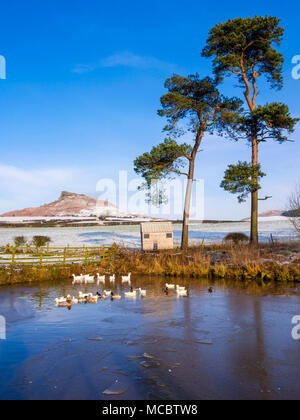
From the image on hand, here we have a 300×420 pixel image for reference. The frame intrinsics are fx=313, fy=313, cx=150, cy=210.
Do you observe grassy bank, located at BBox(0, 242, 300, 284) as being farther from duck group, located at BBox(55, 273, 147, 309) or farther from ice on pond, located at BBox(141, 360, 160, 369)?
ice on pond, located at BBox(141, 360, 160, 369)

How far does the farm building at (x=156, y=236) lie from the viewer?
101ft

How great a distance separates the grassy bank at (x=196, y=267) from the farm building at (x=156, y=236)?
6.41 metres

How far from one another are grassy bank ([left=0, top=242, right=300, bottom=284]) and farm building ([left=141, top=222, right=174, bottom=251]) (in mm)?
6406

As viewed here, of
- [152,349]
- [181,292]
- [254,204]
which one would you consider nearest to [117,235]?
[254,204]

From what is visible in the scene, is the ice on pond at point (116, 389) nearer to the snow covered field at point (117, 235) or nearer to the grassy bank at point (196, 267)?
the grassy bank at point (196, 267)

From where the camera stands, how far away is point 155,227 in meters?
31.3

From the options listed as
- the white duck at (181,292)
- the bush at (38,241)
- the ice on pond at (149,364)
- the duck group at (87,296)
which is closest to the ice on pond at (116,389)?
the ice on pond at (149,364)

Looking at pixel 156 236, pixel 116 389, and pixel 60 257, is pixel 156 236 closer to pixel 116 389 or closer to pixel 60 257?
pixel 60 257

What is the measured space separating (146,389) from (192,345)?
2.58 m

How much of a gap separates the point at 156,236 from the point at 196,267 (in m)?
11.0

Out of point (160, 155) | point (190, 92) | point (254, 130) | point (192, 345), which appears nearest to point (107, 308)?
point (192, 345)

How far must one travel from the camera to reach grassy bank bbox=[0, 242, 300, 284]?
59.6 feet

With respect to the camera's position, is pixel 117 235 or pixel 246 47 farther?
pixel 117 235

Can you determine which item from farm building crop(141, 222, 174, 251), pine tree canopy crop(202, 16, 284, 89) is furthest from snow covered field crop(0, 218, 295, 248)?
pine tree canopy crop(202, 16, 284, 89)
